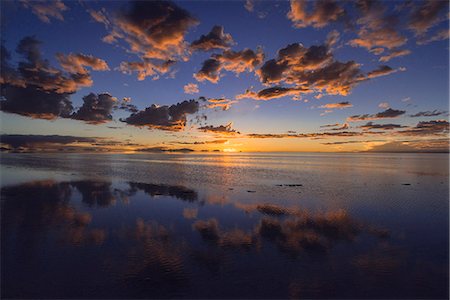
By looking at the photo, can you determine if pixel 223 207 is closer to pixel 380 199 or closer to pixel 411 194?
pixel 380 199

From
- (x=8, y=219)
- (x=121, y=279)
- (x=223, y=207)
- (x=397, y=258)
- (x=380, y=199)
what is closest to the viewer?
(x=121, y=279)

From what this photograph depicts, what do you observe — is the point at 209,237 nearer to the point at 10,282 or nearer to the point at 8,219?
the point at 10,282

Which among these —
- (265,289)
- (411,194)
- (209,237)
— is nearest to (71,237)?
(209,237)

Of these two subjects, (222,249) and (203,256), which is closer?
(203,256)

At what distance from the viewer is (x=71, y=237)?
19.7 meters

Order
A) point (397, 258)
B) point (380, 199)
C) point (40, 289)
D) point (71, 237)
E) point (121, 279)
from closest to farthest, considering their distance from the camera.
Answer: point (40, 289) < point (121, 279) < point (397, 258) < point (71, 237) < point (380, 199)

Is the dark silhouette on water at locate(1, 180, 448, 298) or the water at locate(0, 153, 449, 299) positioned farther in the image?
the water at locate(0, 153, 449, 299)

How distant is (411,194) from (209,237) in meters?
33.2

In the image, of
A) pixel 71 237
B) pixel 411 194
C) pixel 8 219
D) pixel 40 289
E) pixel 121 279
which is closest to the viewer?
pixel 40 289

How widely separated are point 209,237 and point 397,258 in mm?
12250

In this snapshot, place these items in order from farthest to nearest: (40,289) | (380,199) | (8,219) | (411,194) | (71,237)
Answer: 1. (411,194)
2. (380,199)
3. (8,219)
4. (71,237)
5. (40,289)

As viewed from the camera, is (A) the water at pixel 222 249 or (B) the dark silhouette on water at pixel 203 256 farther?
(A) the water at pixel 222 249

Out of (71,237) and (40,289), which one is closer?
(40,289)

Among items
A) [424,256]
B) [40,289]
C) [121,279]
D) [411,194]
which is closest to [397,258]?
[424,256]
